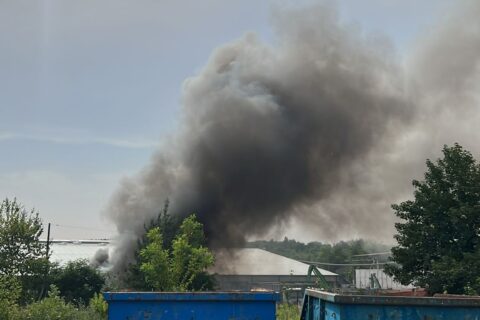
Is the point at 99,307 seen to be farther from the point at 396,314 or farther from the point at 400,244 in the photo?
the point at 396,314

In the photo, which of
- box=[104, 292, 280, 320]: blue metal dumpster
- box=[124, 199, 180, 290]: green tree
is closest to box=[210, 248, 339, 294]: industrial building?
box=[124, 199, 180, 290]: green tree

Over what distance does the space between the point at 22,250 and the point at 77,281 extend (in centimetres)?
492

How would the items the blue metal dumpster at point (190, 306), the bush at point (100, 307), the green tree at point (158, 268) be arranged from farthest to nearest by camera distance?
the bush at point (100, 307) < the green tree at point (158, 268) < the blue metal dumpster at point (190, 306)

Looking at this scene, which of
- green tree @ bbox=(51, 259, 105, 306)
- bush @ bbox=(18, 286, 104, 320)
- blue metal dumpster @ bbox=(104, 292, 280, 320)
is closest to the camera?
blue metal dumpster @ bbox=(104, 292, 280, 320)

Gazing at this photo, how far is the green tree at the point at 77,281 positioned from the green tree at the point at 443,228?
48.3 feet

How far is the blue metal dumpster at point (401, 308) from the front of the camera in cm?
519

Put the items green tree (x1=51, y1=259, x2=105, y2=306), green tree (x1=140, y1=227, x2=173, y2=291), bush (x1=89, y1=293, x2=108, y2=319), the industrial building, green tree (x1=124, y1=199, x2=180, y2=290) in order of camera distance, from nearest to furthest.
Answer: green tree (x1=140, y1=227, x2=173, y2=291), bush (x1=89, y1=293, x2=108, y2=319), green tree (x1=124, y1=199, x2=180, y2=290), green tree (x1=51, y1=259, x2=105, y2=306), the industrial building

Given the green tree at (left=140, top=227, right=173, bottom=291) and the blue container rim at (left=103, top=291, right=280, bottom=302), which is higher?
the green tree at (left=140, top=227, right=173, bottom=291)

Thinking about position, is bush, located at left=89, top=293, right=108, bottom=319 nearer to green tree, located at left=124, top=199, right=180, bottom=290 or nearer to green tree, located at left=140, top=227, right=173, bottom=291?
green tree, located at left=140, top=227, right=173, bottom=291

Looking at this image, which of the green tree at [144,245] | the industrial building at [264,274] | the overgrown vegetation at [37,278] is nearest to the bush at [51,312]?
the overgrown vegetation at [37,278]

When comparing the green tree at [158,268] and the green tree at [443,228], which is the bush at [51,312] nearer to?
the green tree at [158,268]

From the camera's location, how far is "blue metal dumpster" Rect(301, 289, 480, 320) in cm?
519

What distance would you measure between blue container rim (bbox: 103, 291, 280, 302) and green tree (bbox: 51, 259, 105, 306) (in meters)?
17.7

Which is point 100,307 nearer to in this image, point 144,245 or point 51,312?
point 51,312
